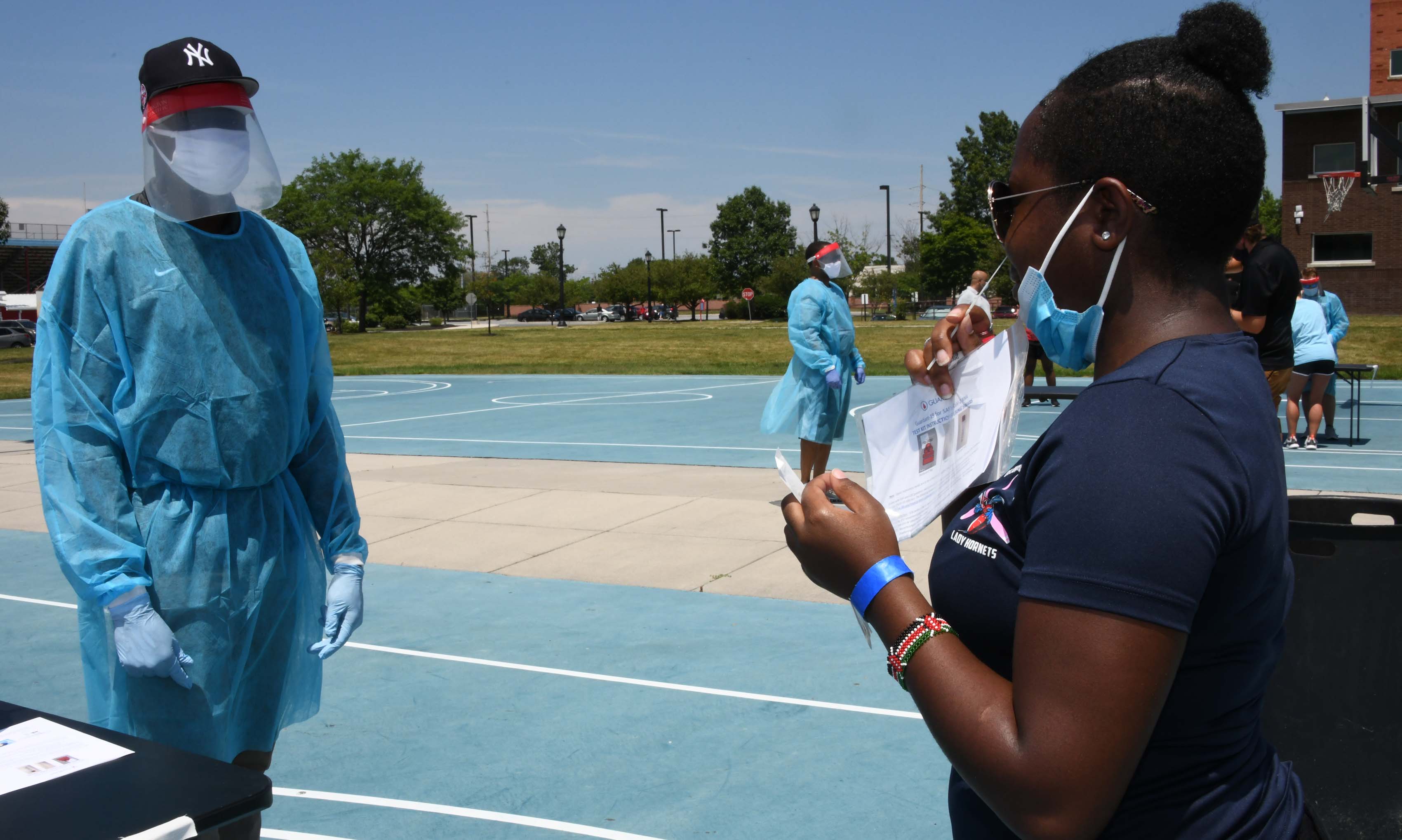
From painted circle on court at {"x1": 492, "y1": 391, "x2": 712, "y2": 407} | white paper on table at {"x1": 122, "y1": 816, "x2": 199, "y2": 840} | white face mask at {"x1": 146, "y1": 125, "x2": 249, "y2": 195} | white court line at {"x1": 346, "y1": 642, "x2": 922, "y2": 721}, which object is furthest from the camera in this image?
painted circle on court at {"x1": 492, "y1": 391, "x2": 712, "y2": 407}

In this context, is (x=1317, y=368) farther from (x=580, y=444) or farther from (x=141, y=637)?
(x=141, y=637)

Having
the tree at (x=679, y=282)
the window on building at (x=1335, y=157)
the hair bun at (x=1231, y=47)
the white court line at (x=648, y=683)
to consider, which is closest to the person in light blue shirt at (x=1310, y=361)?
the white court line at (x=648, y=683)

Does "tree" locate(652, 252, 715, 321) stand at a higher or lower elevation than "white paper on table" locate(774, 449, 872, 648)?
higher

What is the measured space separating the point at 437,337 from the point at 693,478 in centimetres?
4318

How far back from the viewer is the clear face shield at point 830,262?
28.9 ft

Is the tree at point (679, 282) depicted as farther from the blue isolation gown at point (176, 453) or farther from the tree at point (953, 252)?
the blue isolation gown at point (176, 453)

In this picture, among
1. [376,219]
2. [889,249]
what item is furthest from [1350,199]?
[376,219]

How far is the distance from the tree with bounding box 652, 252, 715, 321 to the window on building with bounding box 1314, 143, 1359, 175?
5350 cm

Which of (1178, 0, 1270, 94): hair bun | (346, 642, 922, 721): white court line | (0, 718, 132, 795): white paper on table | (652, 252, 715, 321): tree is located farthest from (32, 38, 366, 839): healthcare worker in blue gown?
(652, 252, 715, 321): tree

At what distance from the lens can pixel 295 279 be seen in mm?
2879

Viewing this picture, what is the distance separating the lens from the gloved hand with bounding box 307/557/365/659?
2846 mm

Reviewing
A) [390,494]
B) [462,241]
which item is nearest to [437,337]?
[462,241]

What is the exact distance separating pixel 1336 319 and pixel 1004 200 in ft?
47.8

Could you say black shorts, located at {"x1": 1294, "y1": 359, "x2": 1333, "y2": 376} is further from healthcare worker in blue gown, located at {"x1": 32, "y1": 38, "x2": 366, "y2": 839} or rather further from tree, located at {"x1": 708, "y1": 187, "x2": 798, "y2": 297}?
tree, located at {"x1": 708, "y1": 187, "x2": 798, "y2": 297}
